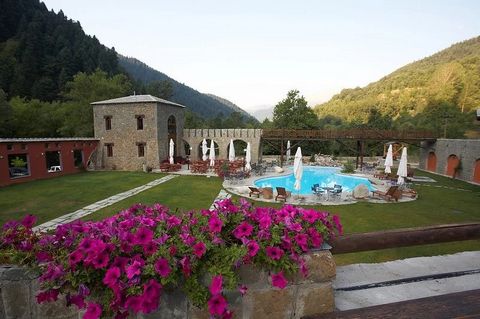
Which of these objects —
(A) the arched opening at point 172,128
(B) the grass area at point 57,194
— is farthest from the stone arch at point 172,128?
(B) the grass area at point 57,194

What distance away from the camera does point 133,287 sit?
157 centimetres

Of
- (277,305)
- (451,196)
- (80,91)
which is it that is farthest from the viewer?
(80,91)

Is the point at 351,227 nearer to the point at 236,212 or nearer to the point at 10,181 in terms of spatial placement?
the point at 236,212

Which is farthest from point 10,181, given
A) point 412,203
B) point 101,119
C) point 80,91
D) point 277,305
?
point 412,203

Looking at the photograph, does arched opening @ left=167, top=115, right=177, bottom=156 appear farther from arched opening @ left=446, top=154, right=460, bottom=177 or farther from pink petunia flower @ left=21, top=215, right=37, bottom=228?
pink petunia flower @ left=21, top=215, right=37, bottom=228

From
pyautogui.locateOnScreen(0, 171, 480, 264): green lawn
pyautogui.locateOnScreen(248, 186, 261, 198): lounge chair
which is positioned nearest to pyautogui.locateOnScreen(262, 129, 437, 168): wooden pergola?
pyautogui.locateOnScreen(0, 171, 480, 264): green lawn

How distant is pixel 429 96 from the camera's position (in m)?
49.1

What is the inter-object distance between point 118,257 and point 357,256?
713cm

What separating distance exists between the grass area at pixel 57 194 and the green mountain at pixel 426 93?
3921 cm

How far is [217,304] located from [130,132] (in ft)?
81.6

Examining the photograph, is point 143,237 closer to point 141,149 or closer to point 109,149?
point 141,149

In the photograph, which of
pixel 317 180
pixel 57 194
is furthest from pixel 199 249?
pixel 317 180

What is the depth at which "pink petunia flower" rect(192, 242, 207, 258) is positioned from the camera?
66.5 inches

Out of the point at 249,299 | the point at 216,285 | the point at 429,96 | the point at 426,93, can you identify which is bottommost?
the point at 249,299
